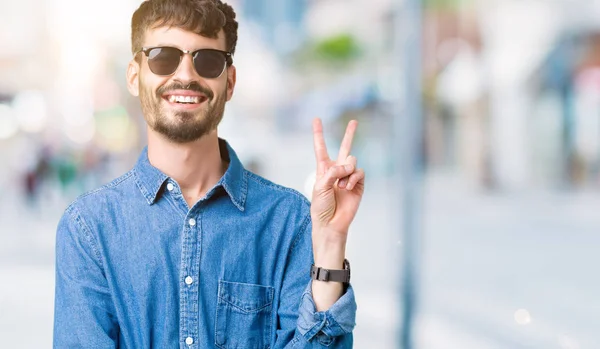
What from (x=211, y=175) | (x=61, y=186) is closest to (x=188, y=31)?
(x=211, y=175)

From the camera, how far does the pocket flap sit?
5.31 ft

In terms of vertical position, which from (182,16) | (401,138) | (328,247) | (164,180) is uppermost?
(182,16)

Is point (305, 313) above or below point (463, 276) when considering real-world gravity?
above

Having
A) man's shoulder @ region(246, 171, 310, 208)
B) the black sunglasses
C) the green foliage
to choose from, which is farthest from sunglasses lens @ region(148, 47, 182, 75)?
the green foliage

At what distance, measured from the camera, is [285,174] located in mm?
24328

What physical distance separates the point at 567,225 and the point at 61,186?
905 cm

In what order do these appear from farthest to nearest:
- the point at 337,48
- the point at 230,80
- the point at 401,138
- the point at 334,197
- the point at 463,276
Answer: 1. the point at 337,48
2. the point at 463,276
3. the point at 401,138
4. the point at 230,80
5. the point at 334,197

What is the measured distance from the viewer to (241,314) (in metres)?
1.63

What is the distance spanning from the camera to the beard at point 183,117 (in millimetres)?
1588

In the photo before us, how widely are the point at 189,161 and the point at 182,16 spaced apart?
0.28 meters

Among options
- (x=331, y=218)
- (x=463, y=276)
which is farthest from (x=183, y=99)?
(x=463, y=276)

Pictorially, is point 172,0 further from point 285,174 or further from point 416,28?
point 285,174

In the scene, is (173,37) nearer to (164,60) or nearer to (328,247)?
(164,60)

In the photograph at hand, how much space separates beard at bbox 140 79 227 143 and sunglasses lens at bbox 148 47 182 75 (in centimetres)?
3
